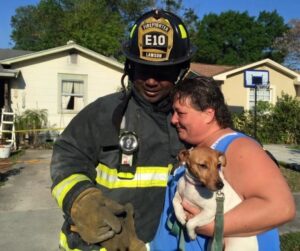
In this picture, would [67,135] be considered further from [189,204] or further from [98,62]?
[98,62]

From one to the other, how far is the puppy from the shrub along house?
2162cm

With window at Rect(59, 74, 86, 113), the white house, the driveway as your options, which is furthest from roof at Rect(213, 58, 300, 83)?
the driveway

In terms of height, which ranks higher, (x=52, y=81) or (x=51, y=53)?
(x=51, y=53)

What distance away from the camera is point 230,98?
24.3 meters

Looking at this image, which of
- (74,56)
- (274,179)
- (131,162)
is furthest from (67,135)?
(74,56)

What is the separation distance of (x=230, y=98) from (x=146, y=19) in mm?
22396

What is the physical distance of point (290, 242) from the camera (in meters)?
5.88

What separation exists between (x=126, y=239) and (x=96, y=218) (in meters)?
0.20

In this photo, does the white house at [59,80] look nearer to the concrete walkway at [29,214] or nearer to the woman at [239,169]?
the concrete walkway at [29,214]

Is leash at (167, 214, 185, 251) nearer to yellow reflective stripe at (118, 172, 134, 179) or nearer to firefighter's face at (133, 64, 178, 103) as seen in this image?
yellow reflective stripe at (118, 172, 134, 179)

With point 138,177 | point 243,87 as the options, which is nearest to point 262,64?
point 243,87

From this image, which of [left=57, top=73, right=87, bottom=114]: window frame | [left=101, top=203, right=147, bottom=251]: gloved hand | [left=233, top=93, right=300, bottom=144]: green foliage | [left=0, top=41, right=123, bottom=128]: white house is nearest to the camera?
[left=101, top=203, right=147, bottom=251]: gloved hand

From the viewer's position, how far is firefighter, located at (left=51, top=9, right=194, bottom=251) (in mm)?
2244

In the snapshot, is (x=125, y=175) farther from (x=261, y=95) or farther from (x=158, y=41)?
(x=261, y=95)
